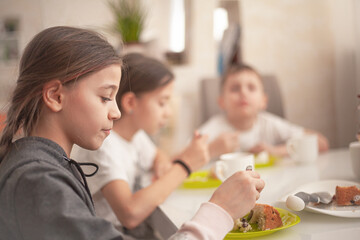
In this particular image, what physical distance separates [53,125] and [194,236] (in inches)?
12.3

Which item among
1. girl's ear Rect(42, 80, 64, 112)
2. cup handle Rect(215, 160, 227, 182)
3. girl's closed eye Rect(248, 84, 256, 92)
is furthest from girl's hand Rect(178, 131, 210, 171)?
girl's closed eye Rect(248, 84, 256, 92)

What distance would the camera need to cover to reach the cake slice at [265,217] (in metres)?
0.69

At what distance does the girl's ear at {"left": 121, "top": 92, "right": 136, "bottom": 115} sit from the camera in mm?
1246

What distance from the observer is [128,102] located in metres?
1.26

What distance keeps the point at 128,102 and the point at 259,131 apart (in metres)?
0.85

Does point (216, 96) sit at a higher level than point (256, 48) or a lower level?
lower

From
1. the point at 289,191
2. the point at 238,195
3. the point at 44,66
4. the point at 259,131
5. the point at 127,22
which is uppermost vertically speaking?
the point at 127,22

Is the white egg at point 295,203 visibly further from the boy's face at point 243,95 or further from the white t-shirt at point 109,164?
the boy's face at point 243,95

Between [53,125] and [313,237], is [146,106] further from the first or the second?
[313,237]

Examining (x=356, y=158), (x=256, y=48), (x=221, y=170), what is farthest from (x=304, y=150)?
(x=256, y=48)

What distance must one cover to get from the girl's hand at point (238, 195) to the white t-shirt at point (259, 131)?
44.8 inches

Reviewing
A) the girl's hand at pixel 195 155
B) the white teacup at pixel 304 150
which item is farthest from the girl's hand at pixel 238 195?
the white teacup at pixel 304 150

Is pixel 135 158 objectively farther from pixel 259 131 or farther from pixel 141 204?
pixel 259 131

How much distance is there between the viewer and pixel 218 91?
2152 millimetres
